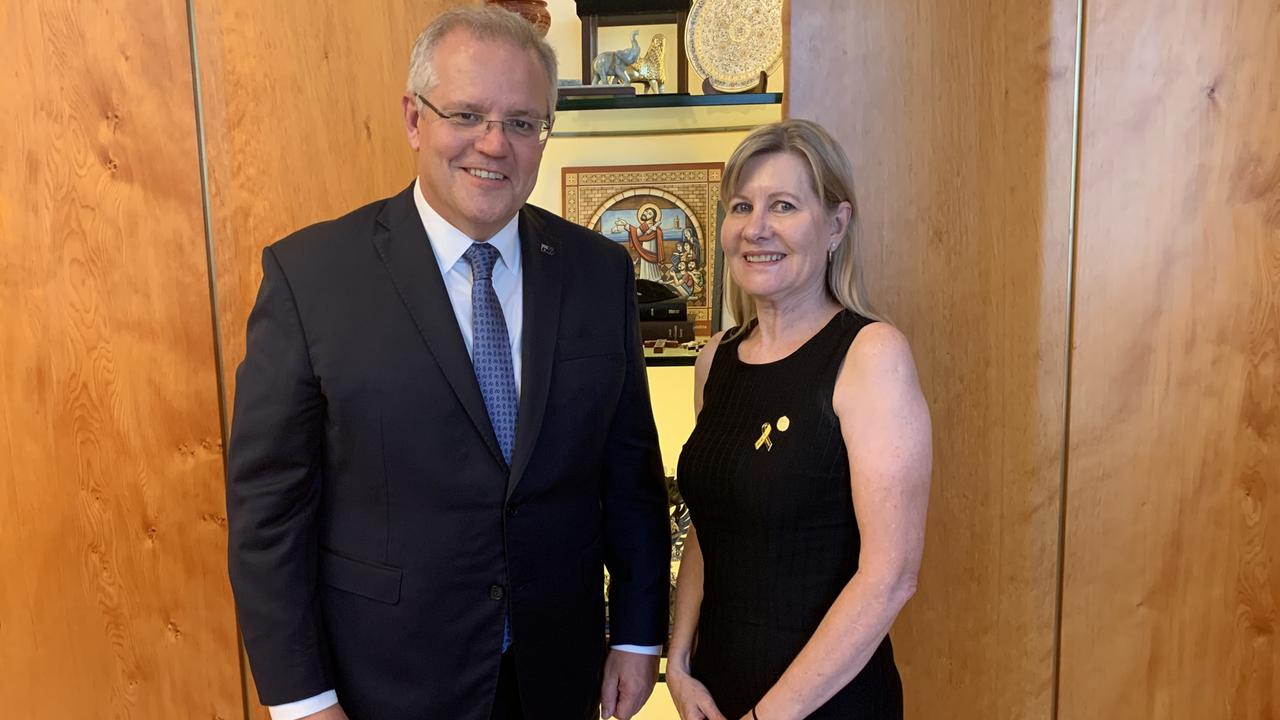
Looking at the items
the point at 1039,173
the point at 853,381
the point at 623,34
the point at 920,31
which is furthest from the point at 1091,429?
the point at 623,34

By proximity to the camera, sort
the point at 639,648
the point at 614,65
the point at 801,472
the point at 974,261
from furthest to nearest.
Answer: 1. the point at 614,65
2. the point at 974,261
3. the point at 639,648
4. the point at 801,472

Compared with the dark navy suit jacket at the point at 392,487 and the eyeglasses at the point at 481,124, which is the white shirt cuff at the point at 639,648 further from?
the eyeglasses at the point at 481,124

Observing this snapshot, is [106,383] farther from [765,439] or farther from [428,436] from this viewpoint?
[765,439]

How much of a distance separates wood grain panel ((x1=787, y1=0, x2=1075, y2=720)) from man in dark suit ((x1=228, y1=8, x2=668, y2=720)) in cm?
67

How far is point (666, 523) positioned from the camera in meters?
1.61

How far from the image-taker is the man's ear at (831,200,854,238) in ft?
4.63

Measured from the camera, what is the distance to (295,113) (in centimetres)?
173

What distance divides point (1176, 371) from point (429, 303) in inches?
56.1

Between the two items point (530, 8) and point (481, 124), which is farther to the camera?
point (530, 8)

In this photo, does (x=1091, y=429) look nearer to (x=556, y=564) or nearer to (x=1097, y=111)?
(x=1097, y=111)

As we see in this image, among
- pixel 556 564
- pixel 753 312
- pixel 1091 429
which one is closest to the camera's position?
pixel 556 564

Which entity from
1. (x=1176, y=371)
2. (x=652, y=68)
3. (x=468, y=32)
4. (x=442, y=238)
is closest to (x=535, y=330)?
(x=442, y=238)

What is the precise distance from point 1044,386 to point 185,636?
1879 mm

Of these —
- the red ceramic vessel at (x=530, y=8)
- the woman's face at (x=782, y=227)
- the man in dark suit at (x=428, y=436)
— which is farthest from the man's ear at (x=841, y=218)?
the red ceramic vessel at (x=530, y=8)
